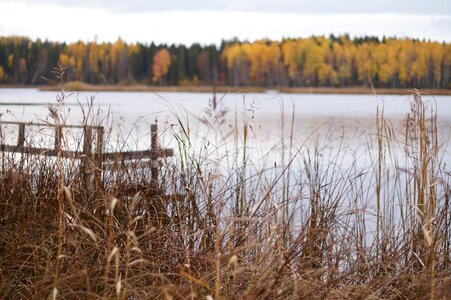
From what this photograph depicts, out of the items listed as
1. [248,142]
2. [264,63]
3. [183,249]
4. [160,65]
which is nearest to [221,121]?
[183,249]

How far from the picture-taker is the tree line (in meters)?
66.1

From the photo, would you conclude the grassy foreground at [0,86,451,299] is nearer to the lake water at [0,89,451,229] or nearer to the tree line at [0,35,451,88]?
the lake water at [0,89,451,229]

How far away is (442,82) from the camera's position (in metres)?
63.3

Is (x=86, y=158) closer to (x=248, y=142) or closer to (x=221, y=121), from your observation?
(x=221, y=121)

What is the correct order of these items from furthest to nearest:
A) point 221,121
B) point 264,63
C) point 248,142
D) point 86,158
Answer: point 264,63 < point 248,142 < point 86,158 < point 221,121

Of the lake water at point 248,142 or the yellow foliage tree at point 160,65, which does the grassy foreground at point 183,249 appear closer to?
the lake water at point 248,142

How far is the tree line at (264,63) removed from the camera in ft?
217

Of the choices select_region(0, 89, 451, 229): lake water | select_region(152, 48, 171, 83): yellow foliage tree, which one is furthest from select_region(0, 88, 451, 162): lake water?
select_region(152, 48, 171, 83): yellow foliage tree

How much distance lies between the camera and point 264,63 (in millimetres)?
73938

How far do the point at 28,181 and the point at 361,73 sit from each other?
67.1 meters

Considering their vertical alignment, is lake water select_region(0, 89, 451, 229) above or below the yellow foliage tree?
below

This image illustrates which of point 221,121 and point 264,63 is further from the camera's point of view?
point 264,63

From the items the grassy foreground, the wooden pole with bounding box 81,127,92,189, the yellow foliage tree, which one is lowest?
the grassy foreground

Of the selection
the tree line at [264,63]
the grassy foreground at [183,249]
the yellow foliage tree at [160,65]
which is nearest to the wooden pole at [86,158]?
the grassy foreground at [183,249]
